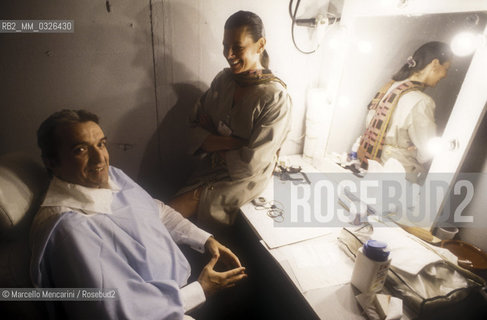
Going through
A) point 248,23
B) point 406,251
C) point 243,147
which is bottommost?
point 406,251

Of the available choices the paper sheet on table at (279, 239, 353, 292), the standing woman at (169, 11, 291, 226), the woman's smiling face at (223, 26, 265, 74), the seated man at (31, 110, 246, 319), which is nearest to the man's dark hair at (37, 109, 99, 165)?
the seated man at (31, 110, 246, 319)

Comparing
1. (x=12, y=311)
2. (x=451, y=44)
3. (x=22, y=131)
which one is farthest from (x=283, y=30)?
(x=12, y=311)

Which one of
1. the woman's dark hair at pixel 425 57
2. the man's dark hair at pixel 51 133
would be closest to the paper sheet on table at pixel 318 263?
the woman's dark hair at pixel 425 57

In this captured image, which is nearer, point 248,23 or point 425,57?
point 425,57

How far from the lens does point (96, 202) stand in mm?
1055

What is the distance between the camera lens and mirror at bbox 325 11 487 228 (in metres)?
1.12

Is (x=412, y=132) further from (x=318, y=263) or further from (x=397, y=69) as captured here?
(x=318, y=263)

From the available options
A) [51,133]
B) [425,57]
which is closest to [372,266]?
[425,57]

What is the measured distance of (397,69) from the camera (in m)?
1.39

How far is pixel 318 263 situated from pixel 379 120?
0.89 m

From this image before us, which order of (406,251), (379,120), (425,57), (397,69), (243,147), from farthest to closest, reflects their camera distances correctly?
(243,147) < (379,120) < (397,69) < (425,57) < (406,251)

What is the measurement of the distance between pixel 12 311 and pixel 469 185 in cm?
195

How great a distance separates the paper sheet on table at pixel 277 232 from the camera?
1335 millimetres

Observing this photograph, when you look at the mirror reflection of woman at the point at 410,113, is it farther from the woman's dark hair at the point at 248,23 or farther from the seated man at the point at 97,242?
the seated man at the point at 97,242
